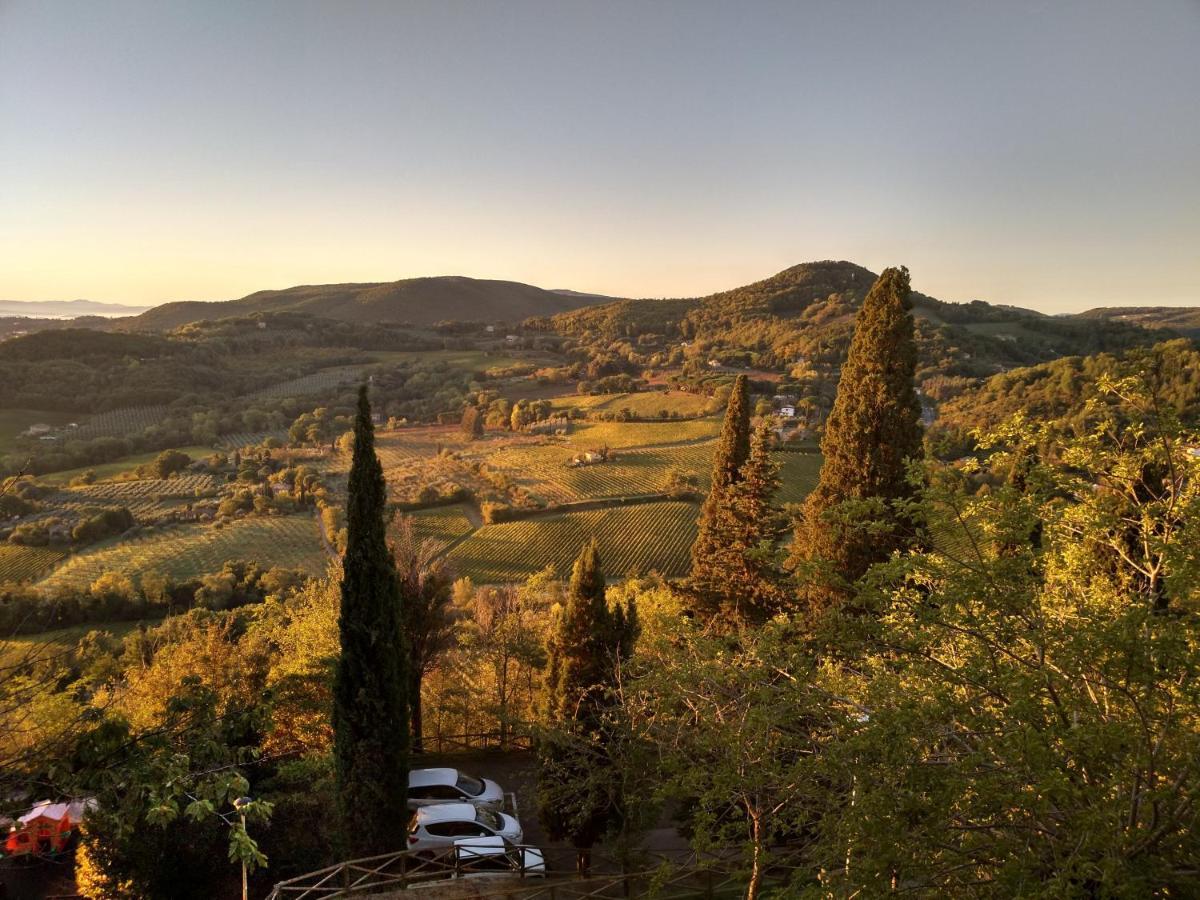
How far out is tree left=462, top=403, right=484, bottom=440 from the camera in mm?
81062

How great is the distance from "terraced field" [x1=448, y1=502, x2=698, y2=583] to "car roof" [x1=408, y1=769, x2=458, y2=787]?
28.0 meters

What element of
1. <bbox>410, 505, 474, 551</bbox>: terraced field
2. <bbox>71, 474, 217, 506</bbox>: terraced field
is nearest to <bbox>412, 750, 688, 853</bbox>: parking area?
<bbox>410, 505, 474, 551</bbox>: terraced field

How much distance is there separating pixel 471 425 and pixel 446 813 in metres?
72.6

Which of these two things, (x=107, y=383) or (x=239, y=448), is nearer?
(x=239, y=448)

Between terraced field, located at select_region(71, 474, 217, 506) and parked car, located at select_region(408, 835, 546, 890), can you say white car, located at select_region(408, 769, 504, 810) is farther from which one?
terraced field, located at select_region(71, 474, 217, 506)

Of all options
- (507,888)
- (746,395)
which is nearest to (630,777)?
(507,888)

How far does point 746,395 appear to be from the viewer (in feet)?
59.7

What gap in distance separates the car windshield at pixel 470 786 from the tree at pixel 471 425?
231ft

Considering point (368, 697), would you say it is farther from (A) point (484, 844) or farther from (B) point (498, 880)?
(B) point (498, 880)

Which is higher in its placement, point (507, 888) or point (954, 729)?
point (954, 729)

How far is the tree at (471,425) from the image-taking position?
3191 inches

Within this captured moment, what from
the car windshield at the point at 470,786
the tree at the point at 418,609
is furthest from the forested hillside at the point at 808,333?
the car windshield at the point at 470,786

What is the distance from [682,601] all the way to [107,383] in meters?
98.0

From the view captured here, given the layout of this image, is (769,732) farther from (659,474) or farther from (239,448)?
(239,448)
